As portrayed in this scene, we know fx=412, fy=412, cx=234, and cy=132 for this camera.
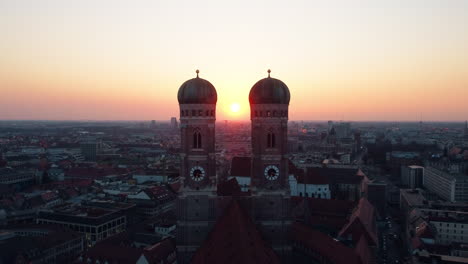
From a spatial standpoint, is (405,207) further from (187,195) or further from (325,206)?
(187,195)

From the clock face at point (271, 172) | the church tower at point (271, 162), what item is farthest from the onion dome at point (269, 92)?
the clock face at point (271, 172)

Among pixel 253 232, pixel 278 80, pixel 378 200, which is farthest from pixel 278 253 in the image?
pixel 378 200

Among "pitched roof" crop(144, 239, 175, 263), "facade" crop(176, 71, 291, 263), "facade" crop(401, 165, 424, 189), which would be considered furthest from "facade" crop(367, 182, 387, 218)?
"facade" crop(176, 71, 291, 263)

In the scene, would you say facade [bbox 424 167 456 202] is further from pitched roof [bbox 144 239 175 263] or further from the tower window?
the tower window

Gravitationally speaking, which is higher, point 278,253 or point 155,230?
point 278,253

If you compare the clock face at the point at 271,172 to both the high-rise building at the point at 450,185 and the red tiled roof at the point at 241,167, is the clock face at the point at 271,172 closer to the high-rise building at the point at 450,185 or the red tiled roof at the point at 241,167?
the red tiled roof at the point at 241,167

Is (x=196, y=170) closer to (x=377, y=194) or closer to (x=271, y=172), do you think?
(x=271, y=172)
